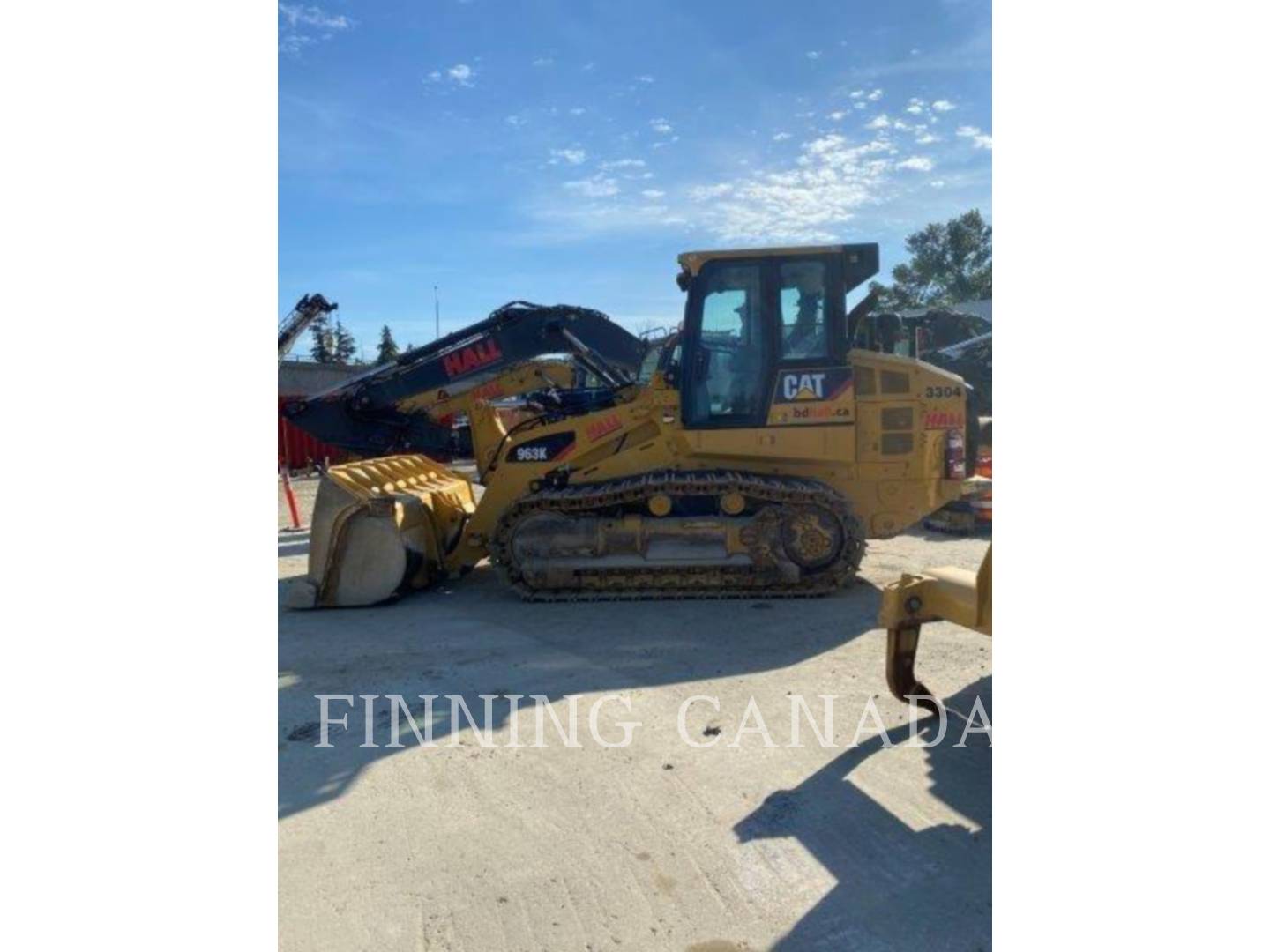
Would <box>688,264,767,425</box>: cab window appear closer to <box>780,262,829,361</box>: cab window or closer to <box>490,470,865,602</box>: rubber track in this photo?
<box>780,262,829,361</box>: cab window

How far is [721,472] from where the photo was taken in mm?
6188

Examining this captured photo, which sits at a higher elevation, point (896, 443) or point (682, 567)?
point (896, 443)

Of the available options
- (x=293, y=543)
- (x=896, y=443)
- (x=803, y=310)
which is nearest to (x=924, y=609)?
(x=896, y=443)

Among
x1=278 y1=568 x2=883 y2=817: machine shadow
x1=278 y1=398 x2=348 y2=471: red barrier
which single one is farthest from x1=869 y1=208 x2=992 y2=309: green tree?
x1=278 y1=568 x2=883 y2=817: machine shadow

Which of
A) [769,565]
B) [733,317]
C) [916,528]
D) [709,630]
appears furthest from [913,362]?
[916,528]

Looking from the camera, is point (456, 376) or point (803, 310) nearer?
point (803, 310)

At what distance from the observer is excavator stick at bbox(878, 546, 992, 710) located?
Answer: 10.3 feet

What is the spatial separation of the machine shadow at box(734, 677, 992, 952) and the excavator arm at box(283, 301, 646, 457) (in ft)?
15.5

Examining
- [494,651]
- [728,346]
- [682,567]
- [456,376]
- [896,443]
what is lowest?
[494,651]

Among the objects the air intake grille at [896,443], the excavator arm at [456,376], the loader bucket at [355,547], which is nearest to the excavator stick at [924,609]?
the air intake grille at [896,443]

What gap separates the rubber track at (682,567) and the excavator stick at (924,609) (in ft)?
7.66

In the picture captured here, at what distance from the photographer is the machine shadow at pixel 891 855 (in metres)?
2.28

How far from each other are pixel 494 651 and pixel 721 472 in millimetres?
2339

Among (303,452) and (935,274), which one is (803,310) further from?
(935,274)
